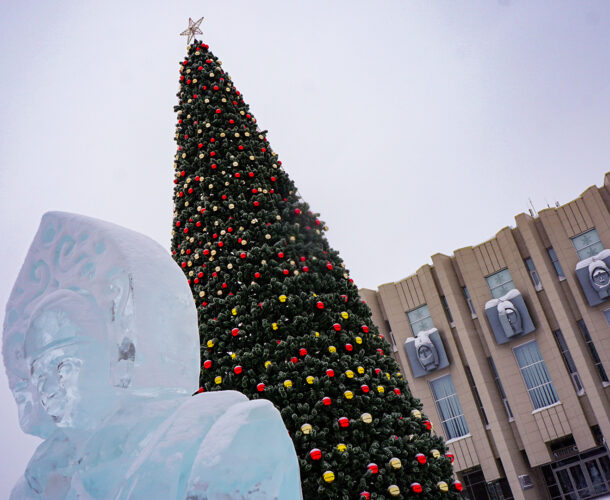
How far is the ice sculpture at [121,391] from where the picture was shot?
132cm

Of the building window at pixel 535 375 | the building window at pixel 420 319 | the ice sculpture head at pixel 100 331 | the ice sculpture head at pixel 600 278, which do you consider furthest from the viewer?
the building window at pixel 420 319

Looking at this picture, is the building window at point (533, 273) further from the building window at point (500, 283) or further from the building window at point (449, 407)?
the building window at point (449, 407)

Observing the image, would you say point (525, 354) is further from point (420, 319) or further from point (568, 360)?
point (420, 319)

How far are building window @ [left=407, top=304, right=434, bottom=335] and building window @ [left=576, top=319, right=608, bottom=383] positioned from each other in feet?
16.2

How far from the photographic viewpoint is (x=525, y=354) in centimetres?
1752

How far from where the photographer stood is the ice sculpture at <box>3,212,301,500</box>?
1.32 metres

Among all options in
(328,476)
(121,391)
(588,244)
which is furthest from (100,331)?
(588,244)

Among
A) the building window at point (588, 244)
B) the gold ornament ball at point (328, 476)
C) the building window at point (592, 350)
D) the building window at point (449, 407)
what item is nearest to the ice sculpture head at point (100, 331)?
the gold ornament ball at point (328, 476)

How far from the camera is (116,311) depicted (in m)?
1.51

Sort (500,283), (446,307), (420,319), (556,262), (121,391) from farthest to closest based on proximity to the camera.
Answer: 1. (420,319)
2. (446,307)
3. (500,283)
4. (556,262)
5. (121,391)

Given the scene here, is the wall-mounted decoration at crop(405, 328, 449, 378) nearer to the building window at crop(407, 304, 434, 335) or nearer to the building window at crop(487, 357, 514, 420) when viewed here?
the building window at crop(407, 304, 434, 335)

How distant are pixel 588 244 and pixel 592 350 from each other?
11.4ft

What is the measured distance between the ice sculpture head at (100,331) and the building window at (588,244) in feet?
60.3

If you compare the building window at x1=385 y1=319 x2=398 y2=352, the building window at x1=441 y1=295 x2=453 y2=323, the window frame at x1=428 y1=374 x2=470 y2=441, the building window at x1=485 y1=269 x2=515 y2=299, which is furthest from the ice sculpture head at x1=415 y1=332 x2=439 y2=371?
the building window at x1=485 y1=269 x2=515 y2=299
